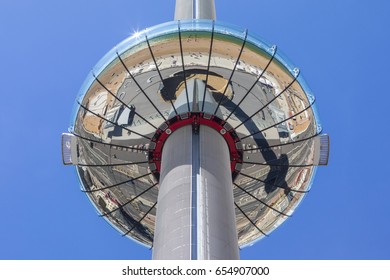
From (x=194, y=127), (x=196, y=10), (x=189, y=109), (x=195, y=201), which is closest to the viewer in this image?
(x=195, y=201)

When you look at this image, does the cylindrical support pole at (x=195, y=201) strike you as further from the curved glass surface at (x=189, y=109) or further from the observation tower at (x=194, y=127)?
the curved glass surface at (x=189, y=109)

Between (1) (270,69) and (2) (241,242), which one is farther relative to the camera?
(2) (241,242)

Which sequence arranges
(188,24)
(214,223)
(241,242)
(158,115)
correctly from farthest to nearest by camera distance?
(241,242)
(158,115)
(188,24)
(214,223)

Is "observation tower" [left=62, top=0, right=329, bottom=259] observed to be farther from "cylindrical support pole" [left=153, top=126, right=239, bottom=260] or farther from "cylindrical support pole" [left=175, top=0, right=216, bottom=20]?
"cylindrical support pole" [left=175, top=0, right=216, bottom=20]

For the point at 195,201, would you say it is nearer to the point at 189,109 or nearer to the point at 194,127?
the point at 194,127

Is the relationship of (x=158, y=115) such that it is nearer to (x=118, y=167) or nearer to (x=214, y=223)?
(x=118, y=167)

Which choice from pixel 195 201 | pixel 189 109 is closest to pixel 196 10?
pixel 189 109

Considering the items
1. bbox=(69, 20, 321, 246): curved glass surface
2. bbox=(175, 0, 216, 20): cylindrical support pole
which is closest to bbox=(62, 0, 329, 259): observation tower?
bbox=(69, 20, 321, 246): curved glass surface
